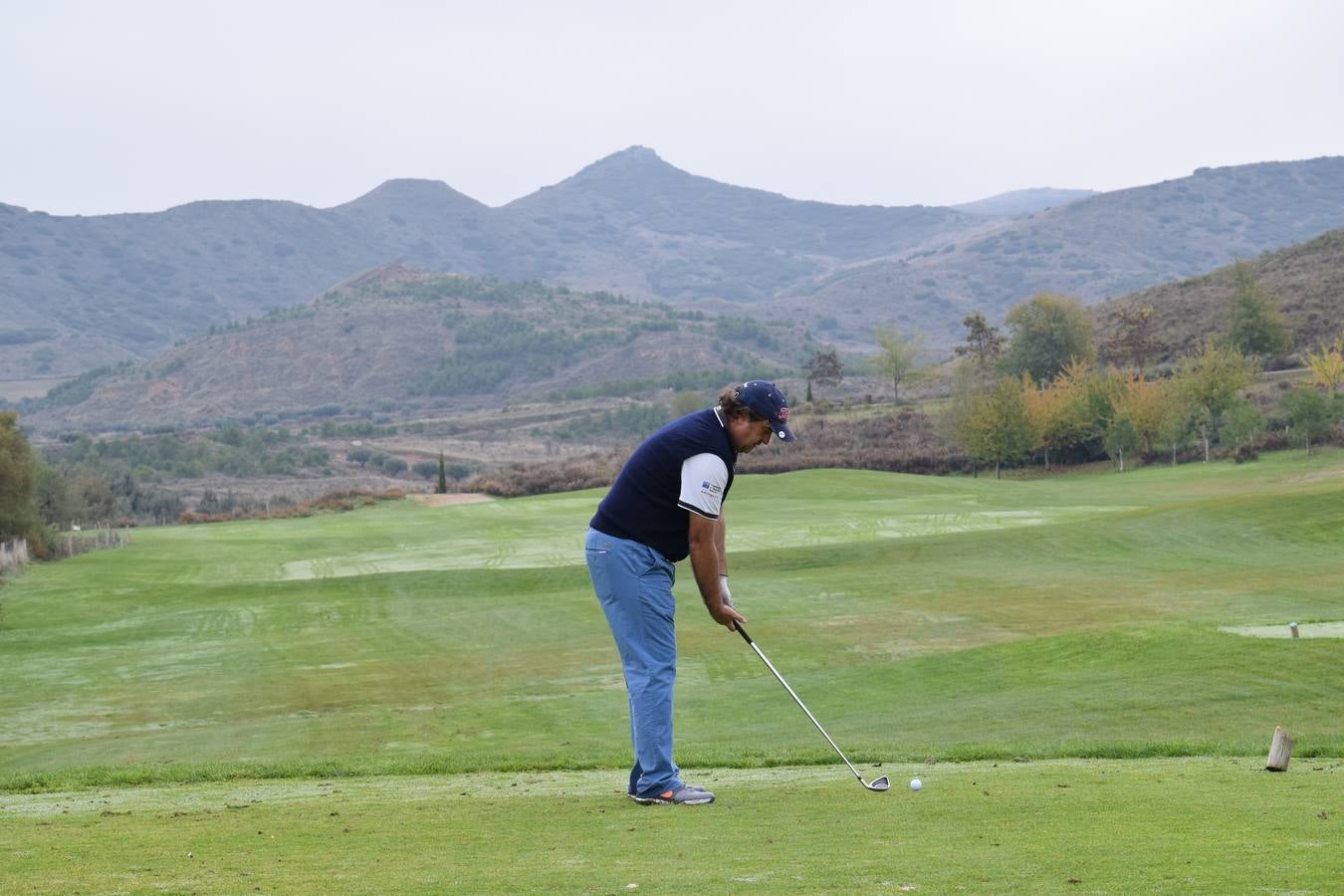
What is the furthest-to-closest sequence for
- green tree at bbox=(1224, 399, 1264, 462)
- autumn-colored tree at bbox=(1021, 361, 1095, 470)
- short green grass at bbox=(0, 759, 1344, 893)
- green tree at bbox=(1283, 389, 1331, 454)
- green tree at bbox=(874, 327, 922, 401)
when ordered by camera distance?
1. green tree at bbox=(874, 327, 922, 401)
2. autumn-colored tree at bbox=(1021, 361, 1095, 470)
3. green tree at bbox=(1224, 399, 1264, 462)
4. green tree at bbox=(1283, 389, 1331, 454)
5. short green grass at bbox=(0, 759, 1344, 893)

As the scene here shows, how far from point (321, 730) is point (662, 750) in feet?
32.0

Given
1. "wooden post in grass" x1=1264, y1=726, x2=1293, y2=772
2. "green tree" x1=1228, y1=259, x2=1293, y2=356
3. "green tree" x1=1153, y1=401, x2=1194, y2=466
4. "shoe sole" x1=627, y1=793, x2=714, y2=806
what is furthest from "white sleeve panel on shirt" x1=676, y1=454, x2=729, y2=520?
"green tree" x1=1228, y1=259, x2=1293, y2=356

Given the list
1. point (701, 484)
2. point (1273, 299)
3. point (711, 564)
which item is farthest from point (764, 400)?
point (1273, 299)

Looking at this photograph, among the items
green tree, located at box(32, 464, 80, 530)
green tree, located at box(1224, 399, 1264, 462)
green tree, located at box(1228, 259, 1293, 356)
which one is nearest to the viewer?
green tree, located at box(32, 464, 80, 530)

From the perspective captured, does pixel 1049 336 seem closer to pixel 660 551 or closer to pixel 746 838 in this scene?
pixel 660 551

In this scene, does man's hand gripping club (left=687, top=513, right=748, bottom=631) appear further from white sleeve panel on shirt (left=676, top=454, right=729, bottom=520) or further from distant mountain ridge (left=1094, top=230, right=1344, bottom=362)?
distant mountain ridge (left=1094, top=230, right=1344, bottom=362)

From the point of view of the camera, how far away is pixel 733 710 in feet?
60.7

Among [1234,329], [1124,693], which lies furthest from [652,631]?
[1234,329]

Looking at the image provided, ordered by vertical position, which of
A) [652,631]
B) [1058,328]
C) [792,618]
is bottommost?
[792,618]

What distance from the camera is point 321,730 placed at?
59.1ft

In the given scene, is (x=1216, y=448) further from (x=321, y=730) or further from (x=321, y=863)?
(x=321, y=863)

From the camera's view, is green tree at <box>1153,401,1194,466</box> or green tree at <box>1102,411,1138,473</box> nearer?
green tree at <box>1153,401,1194,466</box>

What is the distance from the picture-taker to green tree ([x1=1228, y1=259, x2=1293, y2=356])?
92812 mm

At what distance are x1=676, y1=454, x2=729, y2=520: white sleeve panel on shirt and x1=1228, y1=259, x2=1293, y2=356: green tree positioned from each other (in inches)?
3519
